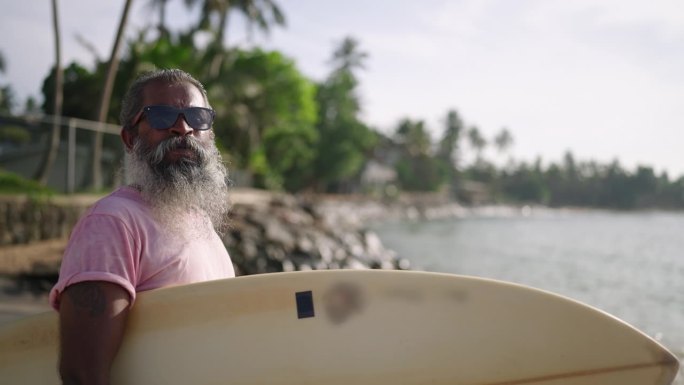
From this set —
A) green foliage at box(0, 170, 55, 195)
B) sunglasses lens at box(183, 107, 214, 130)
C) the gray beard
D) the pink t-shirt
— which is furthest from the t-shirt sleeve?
green foliage at box(0, 170, 55, 195)

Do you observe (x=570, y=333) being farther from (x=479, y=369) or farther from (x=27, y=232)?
(x=27, y=232)

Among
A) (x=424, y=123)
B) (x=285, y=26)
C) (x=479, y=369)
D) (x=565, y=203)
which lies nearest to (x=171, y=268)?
(x=479, y=369)

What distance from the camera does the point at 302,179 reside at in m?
43.2

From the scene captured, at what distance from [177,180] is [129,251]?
1.06 feet

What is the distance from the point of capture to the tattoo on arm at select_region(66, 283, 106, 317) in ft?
3.94

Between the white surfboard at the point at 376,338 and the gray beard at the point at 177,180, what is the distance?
23 cm

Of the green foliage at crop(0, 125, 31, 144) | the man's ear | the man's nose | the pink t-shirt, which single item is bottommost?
the pink t-shirt

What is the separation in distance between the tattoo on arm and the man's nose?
521 mm

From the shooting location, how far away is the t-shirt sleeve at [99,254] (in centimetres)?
121

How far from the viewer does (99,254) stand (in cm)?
122

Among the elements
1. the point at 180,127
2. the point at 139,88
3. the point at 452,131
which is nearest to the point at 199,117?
the point at 180,127

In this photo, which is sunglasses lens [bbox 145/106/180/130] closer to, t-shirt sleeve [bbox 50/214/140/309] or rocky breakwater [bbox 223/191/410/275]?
t-shirt sleeve [bbox 50/214/140/309]

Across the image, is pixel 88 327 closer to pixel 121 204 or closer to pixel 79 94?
pixel 121 204

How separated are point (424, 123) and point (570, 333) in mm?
74531
